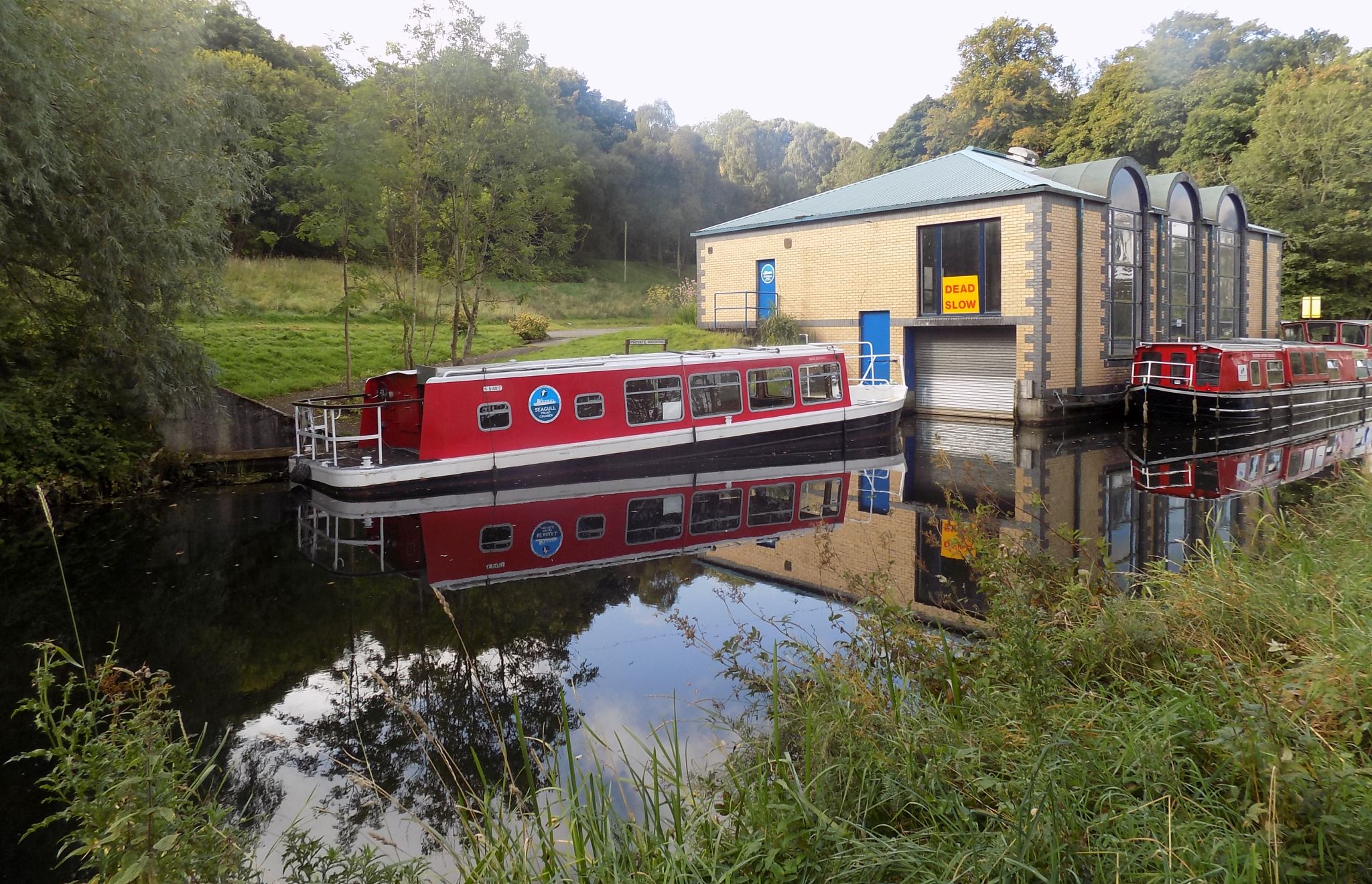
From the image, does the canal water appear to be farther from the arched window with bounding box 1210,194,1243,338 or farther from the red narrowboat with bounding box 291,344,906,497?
the arched window with bounding box 1210,194,1243,338

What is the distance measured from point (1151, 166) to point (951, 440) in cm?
2849

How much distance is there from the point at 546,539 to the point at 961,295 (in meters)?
15.2

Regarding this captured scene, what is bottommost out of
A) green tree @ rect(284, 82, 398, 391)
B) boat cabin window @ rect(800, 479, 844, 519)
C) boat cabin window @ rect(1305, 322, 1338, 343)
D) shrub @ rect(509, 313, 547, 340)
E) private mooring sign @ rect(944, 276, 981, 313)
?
boat cabin window @ rect(800, 479, 844, 519)

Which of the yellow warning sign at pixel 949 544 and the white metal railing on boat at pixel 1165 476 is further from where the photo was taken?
the white metal railing on boat at pixel 1165 476

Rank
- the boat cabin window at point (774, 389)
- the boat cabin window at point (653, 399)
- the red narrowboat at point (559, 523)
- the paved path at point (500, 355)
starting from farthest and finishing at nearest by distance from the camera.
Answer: the paved path at point (500, 355), the boat cabin window at point (774, 389), the boat cabin window at point (653, 399), the red narrowboat at point (559, 523)

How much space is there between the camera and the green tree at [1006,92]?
41750 mm

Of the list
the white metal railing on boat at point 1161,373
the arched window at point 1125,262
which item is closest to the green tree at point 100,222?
the white metal railing on boat at point 1161,373

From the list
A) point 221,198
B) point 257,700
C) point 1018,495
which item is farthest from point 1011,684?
point 221,198

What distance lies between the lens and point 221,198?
13.6 m

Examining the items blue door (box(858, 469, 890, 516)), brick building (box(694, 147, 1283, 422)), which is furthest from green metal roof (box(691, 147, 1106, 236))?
blue door (box(858, 469, 890, 516))

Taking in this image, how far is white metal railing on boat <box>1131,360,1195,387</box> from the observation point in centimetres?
2031

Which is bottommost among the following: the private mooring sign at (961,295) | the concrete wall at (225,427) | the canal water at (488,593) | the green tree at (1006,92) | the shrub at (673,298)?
the canal water at (488,593)

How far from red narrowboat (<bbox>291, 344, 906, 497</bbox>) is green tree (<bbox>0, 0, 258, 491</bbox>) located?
2.33 meters

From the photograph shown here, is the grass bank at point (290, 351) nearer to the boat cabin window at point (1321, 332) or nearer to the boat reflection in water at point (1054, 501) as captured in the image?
the boat reflection in water at point (1054, 501)
